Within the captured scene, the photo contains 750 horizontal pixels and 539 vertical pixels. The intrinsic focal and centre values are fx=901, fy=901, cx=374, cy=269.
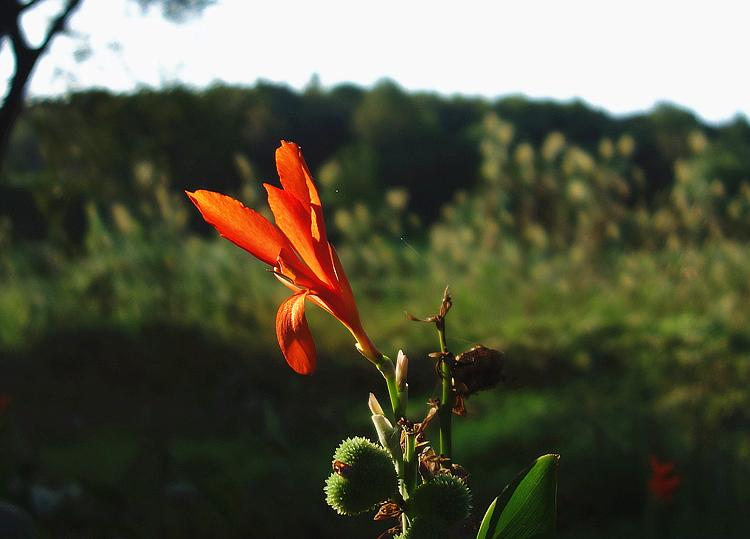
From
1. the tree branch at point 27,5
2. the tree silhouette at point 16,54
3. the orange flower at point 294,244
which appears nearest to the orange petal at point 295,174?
the orange flower at point 294,244

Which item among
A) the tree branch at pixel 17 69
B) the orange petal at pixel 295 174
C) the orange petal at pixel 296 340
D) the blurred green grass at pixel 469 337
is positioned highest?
the tree branch at pixel 17 69

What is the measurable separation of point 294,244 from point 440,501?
13cm

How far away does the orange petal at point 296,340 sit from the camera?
15.1 inches

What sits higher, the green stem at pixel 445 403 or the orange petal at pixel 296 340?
the orange petal at pixel 296 340

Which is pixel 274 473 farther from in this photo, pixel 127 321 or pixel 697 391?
pixel 127 321

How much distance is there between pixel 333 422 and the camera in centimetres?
357

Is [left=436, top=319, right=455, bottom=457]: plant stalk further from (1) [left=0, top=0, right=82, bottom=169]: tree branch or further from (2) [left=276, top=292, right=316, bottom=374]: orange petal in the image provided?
(1) [left=0, top=0, right=82, bottom=169]: tree branch

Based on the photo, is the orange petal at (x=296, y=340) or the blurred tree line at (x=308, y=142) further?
the blurred tree line at (x=308, y=142)

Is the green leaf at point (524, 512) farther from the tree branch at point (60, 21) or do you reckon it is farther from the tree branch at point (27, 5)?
the tree branch at point (27, 5)

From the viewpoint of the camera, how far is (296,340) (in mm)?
391

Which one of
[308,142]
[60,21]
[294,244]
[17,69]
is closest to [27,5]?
[60,21]

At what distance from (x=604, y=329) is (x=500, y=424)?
136cm

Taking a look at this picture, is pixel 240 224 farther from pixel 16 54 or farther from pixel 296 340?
pixel 16 54

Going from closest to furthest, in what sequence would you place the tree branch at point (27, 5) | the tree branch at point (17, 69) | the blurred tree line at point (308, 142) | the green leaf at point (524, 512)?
the green leaf at point (524, 512) < the tree branch at point (17, 69) < the tree branch at point (27, 5) < the blurred tree line at point (308, 142)
